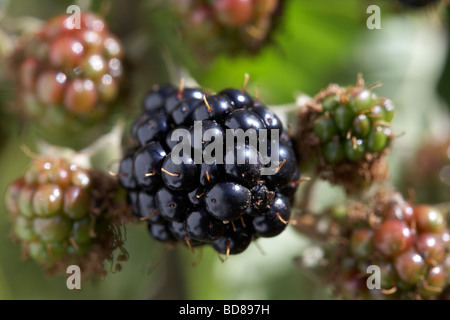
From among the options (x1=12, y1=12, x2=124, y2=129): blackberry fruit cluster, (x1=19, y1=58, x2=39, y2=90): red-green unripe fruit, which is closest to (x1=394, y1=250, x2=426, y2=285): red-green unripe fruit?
(x1=12, y1=12, x2=124, y2=129): blackberry fruit cluster

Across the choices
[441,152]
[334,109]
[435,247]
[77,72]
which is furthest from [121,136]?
[441,152]

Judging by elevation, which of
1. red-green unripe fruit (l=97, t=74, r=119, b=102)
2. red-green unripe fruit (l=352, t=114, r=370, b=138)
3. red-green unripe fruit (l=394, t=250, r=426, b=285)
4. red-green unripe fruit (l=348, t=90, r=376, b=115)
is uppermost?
red-green unripe fruit (l=97, t=74, r=119, b=102)

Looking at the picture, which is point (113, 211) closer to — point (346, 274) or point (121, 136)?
point (121, 136)

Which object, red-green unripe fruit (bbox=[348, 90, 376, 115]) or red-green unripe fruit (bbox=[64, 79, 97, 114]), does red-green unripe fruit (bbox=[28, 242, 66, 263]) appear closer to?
red-green unripe fruit (bbox=[64, 79, 97, 114])

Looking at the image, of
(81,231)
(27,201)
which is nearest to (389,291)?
(81,231)

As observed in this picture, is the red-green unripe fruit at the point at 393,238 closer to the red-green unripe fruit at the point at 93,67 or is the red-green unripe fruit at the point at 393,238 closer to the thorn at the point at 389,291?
the thorn at the point at 389,291
